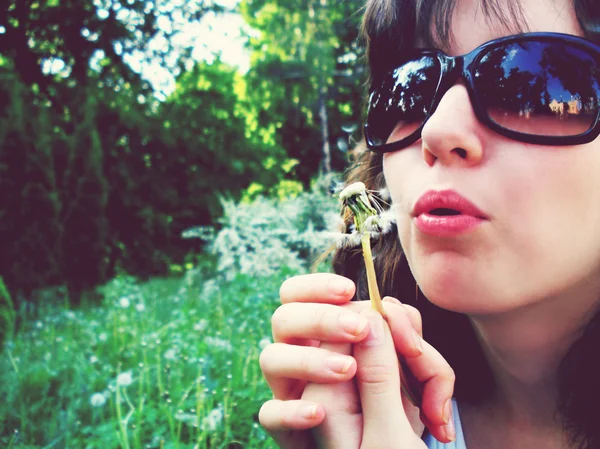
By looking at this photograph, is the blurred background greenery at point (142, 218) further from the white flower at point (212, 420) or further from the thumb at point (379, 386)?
the thumb at point (379, 386)

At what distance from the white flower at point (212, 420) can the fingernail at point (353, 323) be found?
38.3 inches

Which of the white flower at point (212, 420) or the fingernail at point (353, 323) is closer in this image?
the fingernail at point (353, 323)

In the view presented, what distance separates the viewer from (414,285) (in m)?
1.63

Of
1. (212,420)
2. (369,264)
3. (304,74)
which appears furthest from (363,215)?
(304,74)

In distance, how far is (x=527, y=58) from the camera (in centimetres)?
103

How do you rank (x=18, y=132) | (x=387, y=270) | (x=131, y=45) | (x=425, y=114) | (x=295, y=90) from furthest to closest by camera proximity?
(x=295, y=90), (x=131, y=45), (x=18, y=132), (x=387, y=270), (x=425, y=114)

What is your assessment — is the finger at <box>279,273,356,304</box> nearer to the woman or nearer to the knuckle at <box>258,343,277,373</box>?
the woman

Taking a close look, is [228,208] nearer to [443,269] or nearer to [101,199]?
[101,199]

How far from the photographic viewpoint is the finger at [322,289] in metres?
0.98

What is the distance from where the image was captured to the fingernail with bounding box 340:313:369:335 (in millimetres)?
891

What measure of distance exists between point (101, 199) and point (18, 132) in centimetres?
132

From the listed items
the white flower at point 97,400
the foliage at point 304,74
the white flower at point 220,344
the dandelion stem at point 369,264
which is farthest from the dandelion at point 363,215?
the foliage at point 304,74

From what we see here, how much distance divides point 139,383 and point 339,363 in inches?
60.7

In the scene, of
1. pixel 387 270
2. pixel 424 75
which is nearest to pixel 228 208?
pixel 387 270
